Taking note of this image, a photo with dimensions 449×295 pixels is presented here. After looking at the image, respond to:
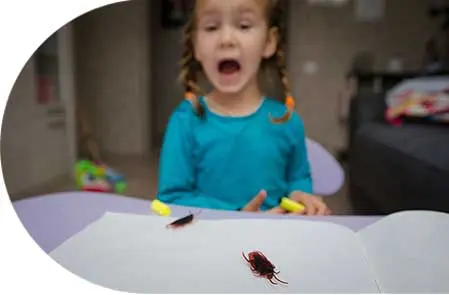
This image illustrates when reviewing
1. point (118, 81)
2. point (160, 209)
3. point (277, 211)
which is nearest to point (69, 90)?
point (118, 81)

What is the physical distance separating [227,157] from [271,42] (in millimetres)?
134

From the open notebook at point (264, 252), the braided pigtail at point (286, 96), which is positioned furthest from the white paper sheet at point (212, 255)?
the braided pigtail at point (286, 96)

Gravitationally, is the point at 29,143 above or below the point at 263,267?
above

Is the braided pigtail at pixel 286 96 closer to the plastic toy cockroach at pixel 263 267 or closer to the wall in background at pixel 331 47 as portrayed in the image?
the wall in background at pixel 331 47

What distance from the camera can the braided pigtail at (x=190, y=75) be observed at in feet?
1.93

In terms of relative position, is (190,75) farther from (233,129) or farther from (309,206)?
(309,206)

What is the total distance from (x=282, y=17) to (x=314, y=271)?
0.89 feet

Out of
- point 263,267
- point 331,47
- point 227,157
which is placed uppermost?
point 331,47

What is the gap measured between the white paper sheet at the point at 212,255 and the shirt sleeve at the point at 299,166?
4cm

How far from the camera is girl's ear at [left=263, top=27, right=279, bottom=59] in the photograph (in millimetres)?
581

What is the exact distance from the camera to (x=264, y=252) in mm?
560

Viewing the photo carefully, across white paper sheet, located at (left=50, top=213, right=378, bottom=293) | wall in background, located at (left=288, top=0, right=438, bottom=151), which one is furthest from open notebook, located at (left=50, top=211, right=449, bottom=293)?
wall in background, located at (left=288, top=0, right=438, bottom=151)

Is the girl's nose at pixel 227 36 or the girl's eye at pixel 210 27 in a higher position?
the girl's eye at pixel 210 27

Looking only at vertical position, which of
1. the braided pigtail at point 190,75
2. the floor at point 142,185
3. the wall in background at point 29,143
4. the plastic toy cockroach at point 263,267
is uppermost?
the braided pigtail at point 190,75
